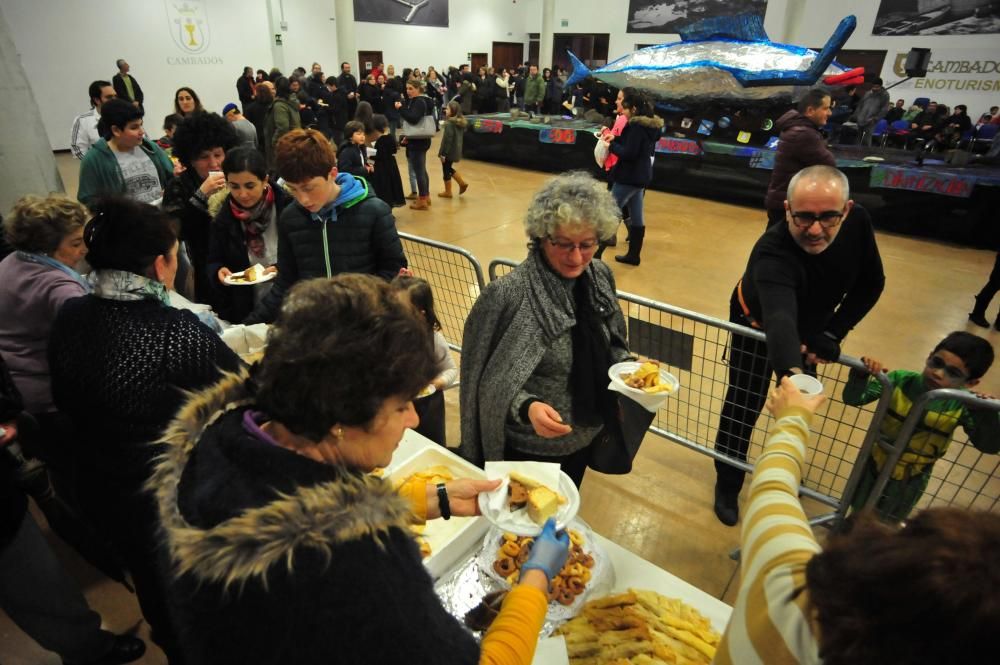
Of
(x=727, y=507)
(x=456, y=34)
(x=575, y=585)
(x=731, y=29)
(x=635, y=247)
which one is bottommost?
(x=727, y=507)

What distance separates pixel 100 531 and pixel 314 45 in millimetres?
18581

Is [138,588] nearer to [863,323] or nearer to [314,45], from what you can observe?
[863,323]

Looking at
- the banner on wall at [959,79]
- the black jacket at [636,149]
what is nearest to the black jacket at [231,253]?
the black jacket at [636,149]

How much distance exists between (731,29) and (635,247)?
6198 millimetres

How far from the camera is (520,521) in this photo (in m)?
1.54

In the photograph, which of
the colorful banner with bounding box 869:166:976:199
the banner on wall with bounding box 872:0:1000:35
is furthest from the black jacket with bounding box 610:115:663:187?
the banner on wall with bounding box 872:0:1000:35

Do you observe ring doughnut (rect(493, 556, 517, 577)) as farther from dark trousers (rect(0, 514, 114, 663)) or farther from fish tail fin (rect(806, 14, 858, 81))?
fish tail fin (rect(806, 14, 858, 81))

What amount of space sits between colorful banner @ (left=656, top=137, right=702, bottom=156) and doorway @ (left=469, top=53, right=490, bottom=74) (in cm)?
1474

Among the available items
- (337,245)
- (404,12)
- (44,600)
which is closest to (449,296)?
(337,245)

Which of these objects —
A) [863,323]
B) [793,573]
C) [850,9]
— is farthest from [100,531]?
[850,9]

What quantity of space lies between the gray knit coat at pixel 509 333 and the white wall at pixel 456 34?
17404mm

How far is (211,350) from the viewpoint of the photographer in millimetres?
1677

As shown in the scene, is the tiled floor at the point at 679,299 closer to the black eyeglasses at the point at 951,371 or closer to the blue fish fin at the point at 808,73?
the black eyeglasses at the point at 951,371

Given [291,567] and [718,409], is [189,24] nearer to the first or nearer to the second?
[718,409]
